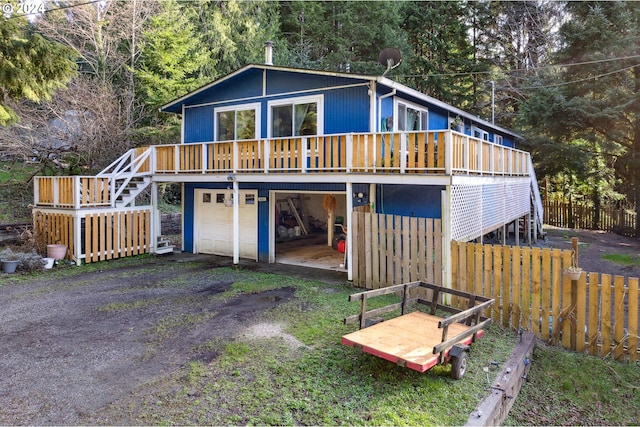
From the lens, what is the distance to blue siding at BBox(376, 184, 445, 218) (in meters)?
11.4

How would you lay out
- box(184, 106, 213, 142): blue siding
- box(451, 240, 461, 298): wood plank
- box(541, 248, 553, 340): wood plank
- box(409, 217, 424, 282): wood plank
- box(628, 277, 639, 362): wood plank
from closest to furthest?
box(628, 277, 639, 362): wood plank → box(541, 248, 553, 340): wood plank → box(451, 240, 461, 298): wood plank → box(409, 217, 424, 282): wood plank → box(184, 106, 213, 142): blue siding

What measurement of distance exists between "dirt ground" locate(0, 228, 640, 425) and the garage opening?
67.0 inches

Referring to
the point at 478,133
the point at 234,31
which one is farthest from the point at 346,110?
the point at 234,31

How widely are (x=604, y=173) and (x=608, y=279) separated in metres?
20.8

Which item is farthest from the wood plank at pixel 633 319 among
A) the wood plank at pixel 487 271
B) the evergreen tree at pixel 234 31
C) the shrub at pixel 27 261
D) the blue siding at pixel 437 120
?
the evergreen tree at pixel 234 31

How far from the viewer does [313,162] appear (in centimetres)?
1037

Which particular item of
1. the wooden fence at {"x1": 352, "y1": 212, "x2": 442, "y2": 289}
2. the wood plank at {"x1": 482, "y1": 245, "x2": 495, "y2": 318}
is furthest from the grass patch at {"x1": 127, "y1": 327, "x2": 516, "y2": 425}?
the wooden fence at {"x1": 352, "y1": 212, "x2": 442, "y2": 289}

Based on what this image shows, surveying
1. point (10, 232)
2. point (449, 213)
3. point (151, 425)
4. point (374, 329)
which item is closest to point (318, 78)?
point (449, 213)

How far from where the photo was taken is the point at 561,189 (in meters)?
28.3

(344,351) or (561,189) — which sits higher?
(561,189)

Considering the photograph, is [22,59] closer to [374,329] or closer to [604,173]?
[374,329]

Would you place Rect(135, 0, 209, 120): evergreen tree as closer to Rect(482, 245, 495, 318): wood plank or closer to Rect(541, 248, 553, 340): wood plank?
Rect(482, 245, 495, 318): wood plank

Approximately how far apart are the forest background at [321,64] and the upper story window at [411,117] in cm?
865

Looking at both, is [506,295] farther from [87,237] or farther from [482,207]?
[87,237]
